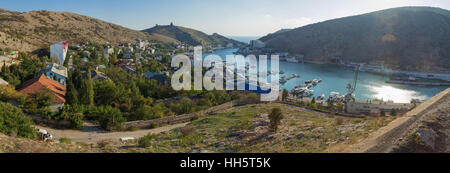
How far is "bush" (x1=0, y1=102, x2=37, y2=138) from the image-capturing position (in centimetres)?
698

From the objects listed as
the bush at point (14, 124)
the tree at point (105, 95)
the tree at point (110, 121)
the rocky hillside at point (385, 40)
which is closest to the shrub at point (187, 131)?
the tree at point (110, 121)

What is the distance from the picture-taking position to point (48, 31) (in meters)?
42.1

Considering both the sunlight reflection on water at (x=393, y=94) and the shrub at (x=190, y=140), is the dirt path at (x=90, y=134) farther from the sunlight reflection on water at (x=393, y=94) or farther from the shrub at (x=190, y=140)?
the sunlight reflection on water at (x=393, y=94)

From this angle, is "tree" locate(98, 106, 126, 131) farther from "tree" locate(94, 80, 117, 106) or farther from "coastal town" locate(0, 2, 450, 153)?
"tree" locate(94, 80, 117, 106)

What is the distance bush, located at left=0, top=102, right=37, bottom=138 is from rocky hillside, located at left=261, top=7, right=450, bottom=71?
49439 mm

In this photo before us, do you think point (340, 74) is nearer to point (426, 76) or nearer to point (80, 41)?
point (426, 76)

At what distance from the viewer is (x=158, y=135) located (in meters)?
10.0

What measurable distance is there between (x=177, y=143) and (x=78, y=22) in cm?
5990

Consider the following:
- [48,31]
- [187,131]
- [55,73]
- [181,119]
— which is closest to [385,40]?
[181,119]

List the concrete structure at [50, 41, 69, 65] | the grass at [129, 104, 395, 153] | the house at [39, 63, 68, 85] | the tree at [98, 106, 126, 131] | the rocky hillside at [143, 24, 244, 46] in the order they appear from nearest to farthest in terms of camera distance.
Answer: the grass at [129, 104, 395, 153], the tree at [98, 106, 126, 131], the house at [39, 63, 68, 85], the concrete structure at [50, 41, 69, 65], the rocky hillside at [143, 24, 244, 46]

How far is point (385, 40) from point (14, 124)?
60.4 meters

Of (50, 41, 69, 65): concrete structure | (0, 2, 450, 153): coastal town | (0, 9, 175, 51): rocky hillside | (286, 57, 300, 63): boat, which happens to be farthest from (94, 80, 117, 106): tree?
(286, 57, 300, 63): boat

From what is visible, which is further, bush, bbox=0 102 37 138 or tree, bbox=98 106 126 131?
tree, bbox=98 106 126 131
